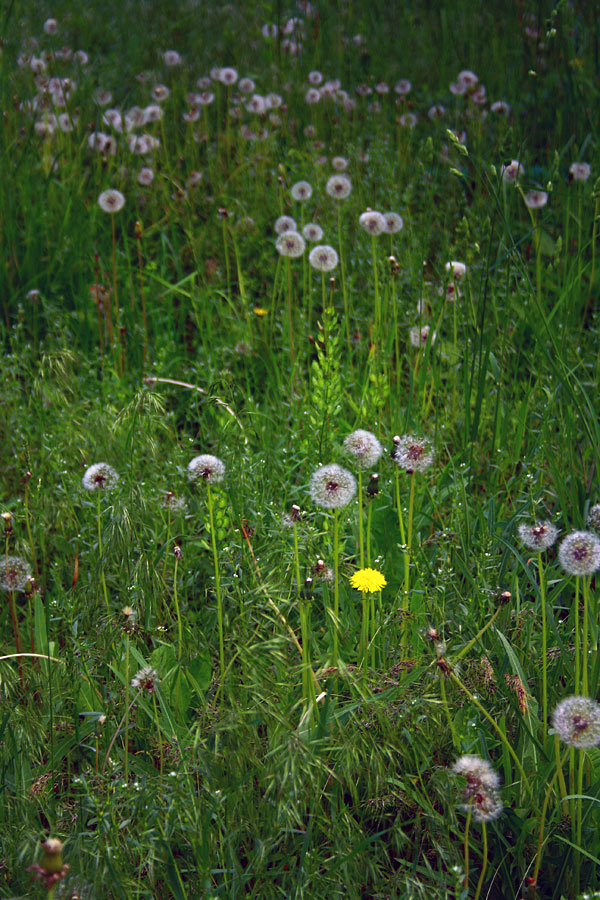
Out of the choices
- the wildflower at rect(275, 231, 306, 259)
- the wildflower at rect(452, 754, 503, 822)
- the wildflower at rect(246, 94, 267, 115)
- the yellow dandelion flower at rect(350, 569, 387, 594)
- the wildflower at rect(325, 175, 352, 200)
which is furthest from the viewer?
the wildflower at rect(246, 94, 267, 115)

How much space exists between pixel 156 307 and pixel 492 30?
382cm

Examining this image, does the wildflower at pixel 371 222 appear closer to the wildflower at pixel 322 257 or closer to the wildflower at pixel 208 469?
the wildflower at pixel 322 257

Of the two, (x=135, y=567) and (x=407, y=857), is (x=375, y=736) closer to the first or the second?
(x=407, y=857)

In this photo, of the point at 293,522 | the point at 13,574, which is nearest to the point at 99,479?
the point at 13,574

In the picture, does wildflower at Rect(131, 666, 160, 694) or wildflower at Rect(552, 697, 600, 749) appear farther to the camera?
wildflower at Rect(131, 666, 160, 694)

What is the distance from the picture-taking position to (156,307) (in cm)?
355

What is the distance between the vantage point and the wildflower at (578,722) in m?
1.30

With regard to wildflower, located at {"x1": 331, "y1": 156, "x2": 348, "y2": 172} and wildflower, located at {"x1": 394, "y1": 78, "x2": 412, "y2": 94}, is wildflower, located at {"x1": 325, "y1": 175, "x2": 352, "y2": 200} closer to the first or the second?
wildflower, located at {"x1": 331, "y1": 156, "x2": 348, "y2": 172}

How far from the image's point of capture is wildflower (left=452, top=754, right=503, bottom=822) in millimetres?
1282

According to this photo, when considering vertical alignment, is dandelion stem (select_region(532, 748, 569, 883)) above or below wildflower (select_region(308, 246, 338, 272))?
below

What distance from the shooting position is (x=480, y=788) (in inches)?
50.9

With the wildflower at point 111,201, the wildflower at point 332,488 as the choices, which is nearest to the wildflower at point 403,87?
the wildflower at point 111,201

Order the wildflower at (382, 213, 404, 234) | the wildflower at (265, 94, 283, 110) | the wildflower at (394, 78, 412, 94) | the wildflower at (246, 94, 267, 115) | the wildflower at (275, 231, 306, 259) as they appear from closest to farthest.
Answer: the wildflower at (275, 231, 306, 259), the wildflower at (382, 213, 404, 234), the wildflower at (246, 94, 267, 115), the wildflower at (265, 94, 283, 110), the wildflower at (394, 78, 412, 94)

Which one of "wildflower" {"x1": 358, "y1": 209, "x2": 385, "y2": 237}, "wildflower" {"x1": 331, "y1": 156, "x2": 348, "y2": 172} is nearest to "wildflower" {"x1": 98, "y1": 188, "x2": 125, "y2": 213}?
"wildflower" {"x1": 358, "y1": 209, "x2": 385, "y2": 237}
